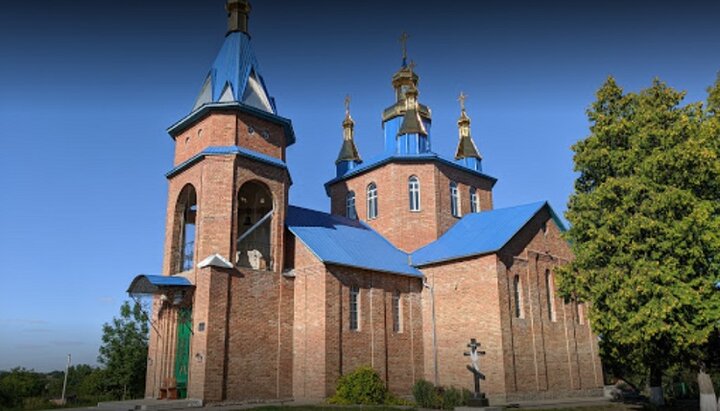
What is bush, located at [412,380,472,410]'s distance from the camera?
17797 millimetres

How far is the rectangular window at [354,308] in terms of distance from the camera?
19844mm

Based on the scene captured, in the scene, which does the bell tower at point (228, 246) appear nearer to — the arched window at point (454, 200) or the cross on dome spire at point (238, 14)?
the cross on dome spire at point (238, 14)

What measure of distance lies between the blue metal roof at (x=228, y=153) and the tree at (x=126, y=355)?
44.5ft

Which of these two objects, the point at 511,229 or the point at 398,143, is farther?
the point at 398,143

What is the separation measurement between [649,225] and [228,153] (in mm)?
12830

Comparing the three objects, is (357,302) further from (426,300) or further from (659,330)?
(659,330)

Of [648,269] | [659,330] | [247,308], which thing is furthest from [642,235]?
[247,308]

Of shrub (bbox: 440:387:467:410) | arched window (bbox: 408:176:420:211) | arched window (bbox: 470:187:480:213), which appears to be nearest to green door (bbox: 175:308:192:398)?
shrub (bbox: 440:387:467:410)

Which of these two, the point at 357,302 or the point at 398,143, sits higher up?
the point at 398,143

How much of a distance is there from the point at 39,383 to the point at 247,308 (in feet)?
62.7

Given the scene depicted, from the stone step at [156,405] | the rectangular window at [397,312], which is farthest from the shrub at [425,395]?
the stone step at [156,405]

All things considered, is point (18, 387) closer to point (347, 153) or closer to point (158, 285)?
point (158, 285)

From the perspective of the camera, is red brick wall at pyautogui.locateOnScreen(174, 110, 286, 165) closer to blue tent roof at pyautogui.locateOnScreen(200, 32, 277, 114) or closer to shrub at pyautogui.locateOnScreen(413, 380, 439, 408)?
blue tent roof at pyautogui.locateOnScreen(200, 32, 277, 114)

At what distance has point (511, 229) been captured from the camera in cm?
2181
